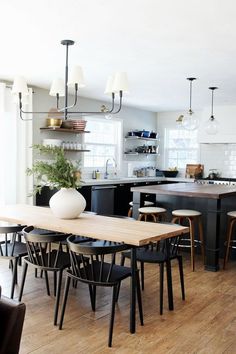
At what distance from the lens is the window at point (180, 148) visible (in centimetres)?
841

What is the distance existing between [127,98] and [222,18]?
392 cm

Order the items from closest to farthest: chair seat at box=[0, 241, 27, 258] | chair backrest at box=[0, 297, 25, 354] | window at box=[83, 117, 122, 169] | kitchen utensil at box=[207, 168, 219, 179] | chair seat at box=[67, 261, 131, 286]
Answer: chair backrest at box=[0, 297, 25, 354] → chair seat at box=[67, 261, 131, 286] → chair seat at box=[0, 241, 27, 258] → window at box=[83, 117, 122, 169] → kitchen utensil at box=[207, 168, 219, 179]

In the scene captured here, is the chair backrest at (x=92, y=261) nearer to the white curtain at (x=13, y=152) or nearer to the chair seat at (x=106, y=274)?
the chair seat at (x=106, y=274)

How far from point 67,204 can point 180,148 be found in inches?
220

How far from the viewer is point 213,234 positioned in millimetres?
4449

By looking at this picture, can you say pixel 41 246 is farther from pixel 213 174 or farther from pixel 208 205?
pixel 213 174

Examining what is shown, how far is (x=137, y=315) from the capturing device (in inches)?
122

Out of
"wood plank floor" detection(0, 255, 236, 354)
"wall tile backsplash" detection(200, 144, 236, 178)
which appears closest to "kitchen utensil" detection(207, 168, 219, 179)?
"wall tile backsplash" detection(200, 144, 236, 178)

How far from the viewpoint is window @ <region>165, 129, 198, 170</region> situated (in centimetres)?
841

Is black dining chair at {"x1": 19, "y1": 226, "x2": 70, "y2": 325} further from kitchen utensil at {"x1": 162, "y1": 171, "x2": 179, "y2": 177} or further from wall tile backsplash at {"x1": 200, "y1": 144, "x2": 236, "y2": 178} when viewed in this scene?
kitchen utensil at {"x1": 162, "y1": 171, "x2": 179, "y2": 177}

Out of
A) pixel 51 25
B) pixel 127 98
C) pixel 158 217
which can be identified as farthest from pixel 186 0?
pixel 127 98

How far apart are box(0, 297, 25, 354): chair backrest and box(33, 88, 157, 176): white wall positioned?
4.43m

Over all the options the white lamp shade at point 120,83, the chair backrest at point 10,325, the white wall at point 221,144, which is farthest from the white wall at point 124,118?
the chair backrest at point 10,325

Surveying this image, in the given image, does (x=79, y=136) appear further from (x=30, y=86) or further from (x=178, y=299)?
(x=178, y=299)
